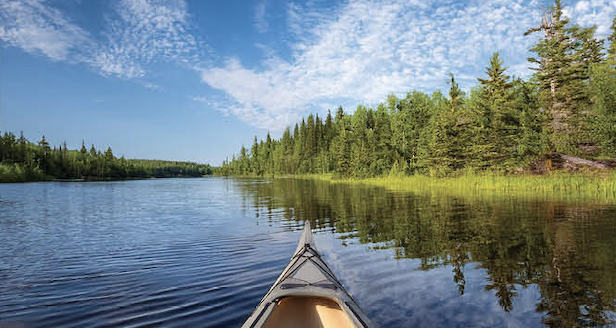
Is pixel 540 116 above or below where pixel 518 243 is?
above

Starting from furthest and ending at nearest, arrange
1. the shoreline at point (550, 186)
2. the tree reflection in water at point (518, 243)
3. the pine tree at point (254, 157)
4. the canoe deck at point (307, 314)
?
the pine tree at point (254, 157) < the shoreline at point (550, 186) < the tree reflection in water at point (518, 243) < the canoe deck at point (307, 314)

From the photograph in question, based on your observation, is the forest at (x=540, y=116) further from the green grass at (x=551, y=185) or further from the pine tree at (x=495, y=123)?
the green grass at (x=551, y=185)

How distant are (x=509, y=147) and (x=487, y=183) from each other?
631 cm

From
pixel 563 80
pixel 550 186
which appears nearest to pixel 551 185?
pixel 550 186

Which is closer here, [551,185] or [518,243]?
[518,243]

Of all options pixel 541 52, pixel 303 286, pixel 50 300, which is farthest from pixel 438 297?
pixel 541 52

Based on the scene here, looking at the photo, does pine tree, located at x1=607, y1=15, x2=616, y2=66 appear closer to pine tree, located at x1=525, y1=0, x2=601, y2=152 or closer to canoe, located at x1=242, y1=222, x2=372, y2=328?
pine tree, located at x1=525, y1=0, x2=601, y2=152

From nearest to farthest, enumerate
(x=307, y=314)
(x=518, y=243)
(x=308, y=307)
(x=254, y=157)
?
(x=307, y=314)
(x=308, y=307)
(x=518, y=243)
(x=254, y=157)

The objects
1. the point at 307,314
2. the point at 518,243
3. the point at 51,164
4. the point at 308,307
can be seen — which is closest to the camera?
the point at 307,314

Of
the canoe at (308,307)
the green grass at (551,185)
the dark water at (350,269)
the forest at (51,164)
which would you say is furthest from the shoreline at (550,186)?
the forest at (51,164)

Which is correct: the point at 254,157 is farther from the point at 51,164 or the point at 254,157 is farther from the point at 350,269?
the point at 350,269

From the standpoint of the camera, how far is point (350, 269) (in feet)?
25.3

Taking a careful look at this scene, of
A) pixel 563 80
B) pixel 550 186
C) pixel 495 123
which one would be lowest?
pixel 550 186

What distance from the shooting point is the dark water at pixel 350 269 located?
202 inches
